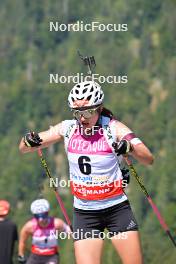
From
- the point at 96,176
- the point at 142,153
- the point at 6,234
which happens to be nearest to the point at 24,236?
the point at 6,234

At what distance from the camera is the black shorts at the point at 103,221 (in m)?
10.3

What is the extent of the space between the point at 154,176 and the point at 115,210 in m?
158

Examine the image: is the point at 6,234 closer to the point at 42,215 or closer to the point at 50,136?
the point at 42,215

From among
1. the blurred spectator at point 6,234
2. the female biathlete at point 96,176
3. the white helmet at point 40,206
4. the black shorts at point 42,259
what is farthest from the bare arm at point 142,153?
the black shorts at point 42,259

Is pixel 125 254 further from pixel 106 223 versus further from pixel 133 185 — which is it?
pixel 133 185

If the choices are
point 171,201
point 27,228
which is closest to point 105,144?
point 27,228

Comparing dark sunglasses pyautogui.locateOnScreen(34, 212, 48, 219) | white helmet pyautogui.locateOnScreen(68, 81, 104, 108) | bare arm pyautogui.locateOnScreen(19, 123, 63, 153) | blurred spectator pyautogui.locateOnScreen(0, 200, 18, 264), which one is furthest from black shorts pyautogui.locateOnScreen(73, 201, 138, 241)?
dark sunglasses pyautogui.locateOnScreen(34, 212, 48, 219)

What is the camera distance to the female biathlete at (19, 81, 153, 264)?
10.1m

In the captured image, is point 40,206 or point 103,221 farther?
point 40,206

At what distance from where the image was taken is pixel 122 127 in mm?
10102

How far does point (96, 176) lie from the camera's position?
10.2 metres

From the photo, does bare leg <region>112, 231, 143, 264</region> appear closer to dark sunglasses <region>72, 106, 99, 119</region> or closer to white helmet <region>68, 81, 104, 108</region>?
dark sunglasses <region>72, 106, 99, 119</region>

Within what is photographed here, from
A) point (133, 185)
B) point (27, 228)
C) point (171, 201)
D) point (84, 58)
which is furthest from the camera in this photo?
point (133, 185)

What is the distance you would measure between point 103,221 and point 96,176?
57 centimetres
